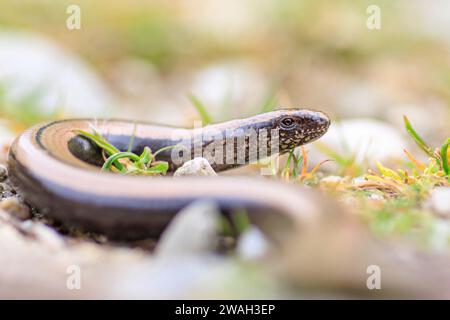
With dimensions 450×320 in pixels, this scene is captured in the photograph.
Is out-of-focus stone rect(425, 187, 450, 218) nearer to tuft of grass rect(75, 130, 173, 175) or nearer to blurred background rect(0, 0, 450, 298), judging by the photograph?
tuft of grass rect(75, 130, 173, 175)

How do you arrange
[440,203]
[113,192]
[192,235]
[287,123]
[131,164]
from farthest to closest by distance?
[287,123] → [131,164] → [440,203] → [113,192] → [192,235]

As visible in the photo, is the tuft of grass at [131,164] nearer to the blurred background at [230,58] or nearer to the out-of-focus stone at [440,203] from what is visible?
the out-of-focus stone at [440,203]

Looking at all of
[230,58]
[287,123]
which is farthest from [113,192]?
[230,58]

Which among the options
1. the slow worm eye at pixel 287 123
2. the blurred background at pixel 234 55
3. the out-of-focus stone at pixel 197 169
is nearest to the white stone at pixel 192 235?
the out-of-focus stone at pixel 197 169

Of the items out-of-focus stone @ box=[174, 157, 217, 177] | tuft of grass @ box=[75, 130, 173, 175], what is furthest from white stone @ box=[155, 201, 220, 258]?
tuft of grass @ box=[75, 130, 173, 175]

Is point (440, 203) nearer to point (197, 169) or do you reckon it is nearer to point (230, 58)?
point (197, 169)

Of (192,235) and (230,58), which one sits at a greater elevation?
(230,58)

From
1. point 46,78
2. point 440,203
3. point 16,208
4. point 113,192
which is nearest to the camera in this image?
point 113,192
